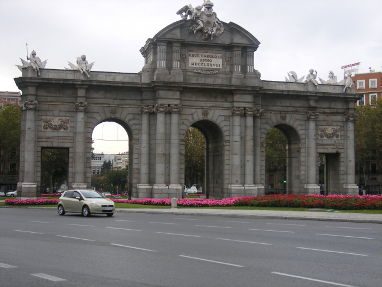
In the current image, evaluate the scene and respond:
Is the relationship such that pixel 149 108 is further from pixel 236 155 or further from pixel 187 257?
pixel 187 257

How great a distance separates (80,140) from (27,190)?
19.5ft

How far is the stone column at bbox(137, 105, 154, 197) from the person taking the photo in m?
51.4

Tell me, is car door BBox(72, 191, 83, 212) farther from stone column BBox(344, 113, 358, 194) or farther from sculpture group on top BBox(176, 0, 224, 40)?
stone column BBox(344, 113, 358, 194)

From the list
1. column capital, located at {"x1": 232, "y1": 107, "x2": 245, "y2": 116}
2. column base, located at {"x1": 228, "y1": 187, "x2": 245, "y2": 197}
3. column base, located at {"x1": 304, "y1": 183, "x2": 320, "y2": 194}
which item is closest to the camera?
column base, located at {"x1": 228, "y1": 187, "x2": 245, "y2": 197}

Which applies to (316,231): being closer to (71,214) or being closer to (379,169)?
(71,214)

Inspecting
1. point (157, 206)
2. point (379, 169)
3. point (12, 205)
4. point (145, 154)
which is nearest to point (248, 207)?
point (157, 206)

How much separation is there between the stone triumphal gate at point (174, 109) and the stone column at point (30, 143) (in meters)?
0.08

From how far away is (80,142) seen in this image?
51094 millimetres

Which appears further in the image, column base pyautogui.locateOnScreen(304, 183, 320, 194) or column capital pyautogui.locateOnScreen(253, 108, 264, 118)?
column base pyautogui.locateOnScreen(304, 183, 320, 194)

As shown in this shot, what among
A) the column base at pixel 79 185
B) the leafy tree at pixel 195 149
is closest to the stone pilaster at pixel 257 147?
the column base at pixel 79 185

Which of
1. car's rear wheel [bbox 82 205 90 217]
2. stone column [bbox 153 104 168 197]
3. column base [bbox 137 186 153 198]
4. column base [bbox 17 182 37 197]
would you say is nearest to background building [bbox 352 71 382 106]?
stone column [bbox 153 104 168 197]

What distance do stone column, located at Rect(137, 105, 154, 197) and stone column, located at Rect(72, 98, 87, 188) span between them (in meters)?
4.80

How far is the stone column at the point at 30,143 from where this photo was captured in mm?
50094

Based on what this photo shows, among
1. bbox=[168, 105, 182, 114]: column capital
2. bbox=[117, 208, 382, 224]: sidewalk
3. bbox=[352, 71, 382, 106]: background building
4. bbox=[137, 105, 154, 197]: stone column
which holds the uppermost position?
bbox=[352, 71, 382, 106]: background building
